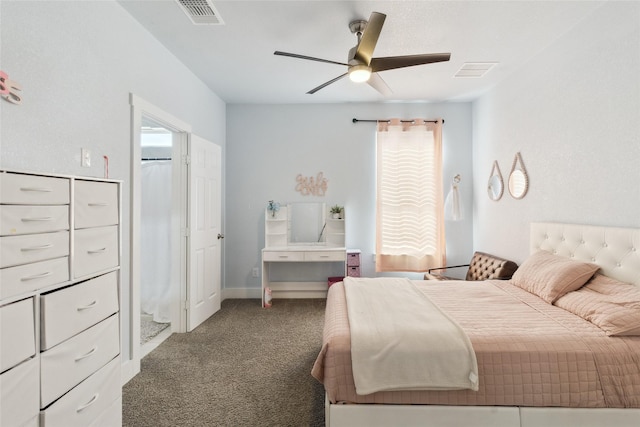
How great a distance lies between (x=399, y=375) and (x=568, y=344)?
36.1 inches

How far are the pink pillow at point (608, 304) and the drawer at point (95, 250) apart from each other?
275 centimetres

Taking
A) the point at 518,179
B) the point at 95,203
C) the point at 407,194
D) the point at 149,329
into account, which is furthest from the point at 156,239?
the point at 518,179

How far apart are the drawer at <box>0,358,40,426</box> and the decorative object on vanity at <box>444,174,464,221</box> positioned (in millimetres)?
4388

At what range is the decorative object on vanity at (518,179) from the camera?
11.3ft

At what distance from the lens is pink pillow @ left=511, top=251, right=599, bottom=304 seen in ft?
7.85

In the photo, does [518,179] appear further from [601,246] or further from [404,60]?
[404,60]

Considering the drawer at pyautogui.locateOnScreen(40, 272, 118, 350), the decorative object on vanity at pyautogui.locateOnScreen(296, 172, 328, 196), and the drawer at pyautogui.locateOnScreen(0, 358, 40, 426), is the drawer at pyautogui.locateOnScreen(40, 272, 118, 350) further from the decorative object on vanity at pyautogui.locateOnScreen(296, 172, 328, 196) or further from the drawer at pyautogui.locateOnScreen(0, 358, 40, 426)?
the decorative object on vanity at pyautogui.locateOnScreen(296, 172, 328, 196)

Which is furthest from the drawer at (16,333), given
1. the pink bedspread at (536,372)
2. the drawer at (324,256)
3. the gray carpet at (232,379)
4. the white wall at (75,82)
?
the drawer at (324,256)

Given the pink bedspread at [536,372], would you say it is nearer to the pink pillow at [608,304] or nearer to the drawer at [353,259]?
the pink pillow at [608,304]

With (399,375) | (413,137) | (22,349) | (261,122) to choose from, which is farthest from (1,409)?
(413,137)

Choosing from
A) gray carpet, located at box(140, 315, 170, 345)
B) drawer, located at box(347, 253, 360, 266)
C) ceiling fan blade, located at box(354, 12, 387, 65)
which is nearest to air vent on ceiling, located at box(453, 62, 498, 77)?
ceiling fan blade, located at box(354, 12, 387, 65)

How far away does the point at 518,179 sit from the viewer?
358cm

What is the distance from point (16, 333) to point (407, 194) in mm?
4279

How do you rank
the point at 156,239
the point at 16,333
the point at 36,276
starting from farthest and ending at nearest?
the point at 156,239 → the point at 36,276 → the point at 16,333
